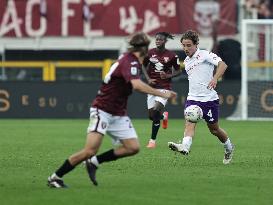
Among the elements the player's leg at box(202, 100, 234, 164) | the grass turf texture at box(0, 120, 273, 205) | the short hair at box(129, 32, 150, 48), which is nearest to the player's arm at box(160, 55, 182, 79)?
the grass turf texture at box(0, 120, 273, 205)

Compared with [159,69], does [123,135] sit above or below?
above

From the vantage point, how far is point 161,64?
20266 mm

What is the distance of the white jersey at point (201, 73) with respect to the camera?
16.3 metres

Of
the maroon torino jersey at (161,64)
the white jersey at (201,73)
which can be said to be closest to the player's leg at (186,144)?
the white jersey at (201,73)

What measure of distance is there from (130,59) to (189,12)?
26382 mm

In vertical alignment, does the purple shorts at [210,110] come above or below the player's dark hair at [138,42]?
below

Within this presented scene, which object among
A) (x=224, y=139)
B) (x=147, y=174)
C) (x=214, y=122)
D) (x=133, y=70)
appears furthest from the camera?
(x=224, y=139)

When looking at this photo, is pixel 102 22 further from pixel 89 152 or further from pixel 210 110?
pixel 89 152

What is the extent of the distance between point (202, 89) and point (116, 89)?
4.01 meters

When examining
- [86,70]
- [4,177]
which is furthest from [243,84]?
[4,177]

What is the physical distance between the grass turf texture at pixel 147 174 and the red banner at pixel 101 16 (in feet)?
51.0

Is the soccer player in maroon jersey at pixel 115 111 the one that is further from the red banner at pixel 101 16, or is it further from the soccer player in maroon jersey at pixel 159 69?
the red banner at pixel 101 16

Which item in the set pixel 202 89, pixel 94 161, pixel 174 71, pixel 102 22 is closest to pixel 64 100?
pixel 102 22

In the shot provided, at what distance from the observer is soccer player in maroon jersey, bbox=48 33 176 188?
12297 mm
